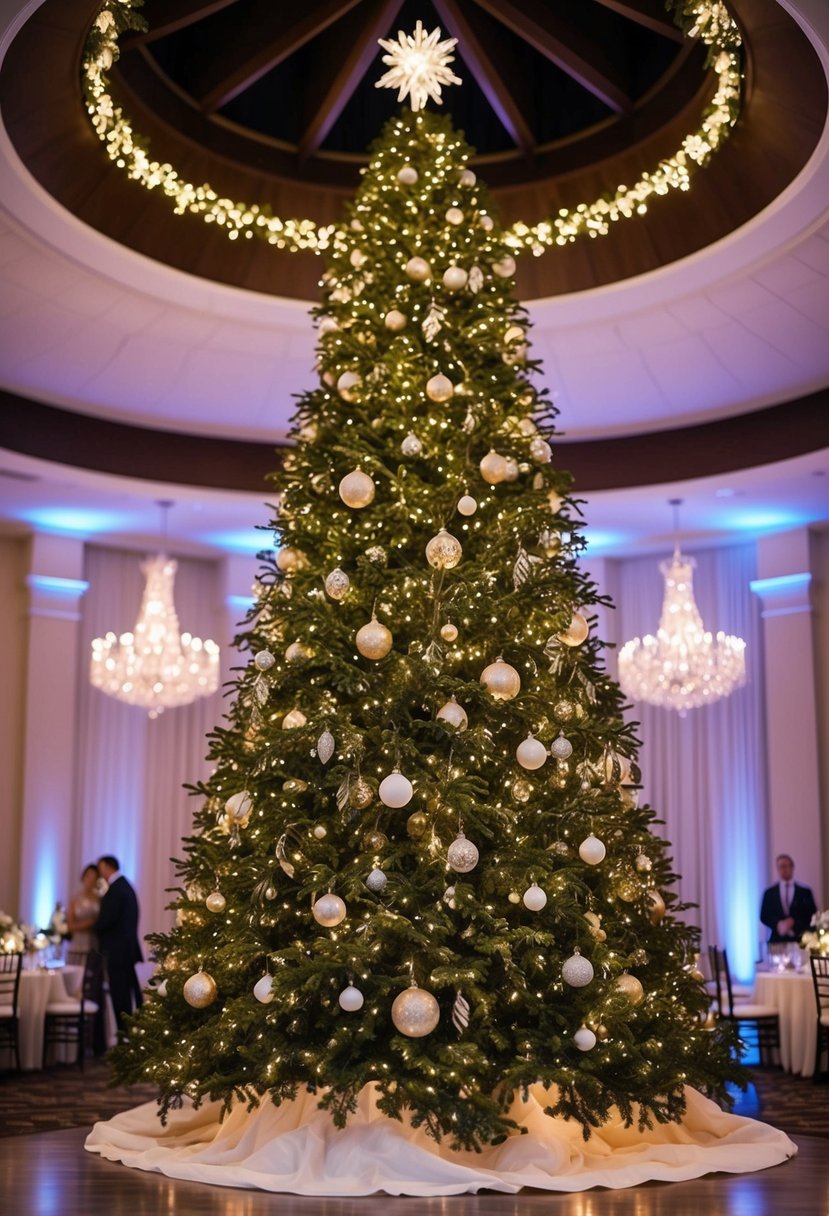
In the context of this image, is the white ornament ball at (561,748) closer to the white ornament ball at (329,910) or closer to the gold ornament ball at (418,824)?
the gold ornament ball at (418,824)

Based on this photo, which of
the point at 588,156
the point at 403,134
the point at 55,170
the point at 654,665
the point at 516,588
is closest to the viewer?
the point at 516,588

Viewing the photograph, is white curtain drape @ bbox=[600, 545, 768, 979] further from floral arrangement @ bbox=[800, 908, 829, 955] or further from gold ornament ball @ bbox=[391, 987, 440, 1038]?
gold ornament ball @ bbox=[391, 987, 440, 1038]

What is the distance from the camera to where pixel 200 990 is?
548 centimetres

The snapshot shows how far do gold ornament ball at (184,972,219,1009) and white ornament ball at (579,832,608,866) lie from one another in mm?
1617

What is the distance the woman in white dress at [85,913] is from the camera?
12.1m

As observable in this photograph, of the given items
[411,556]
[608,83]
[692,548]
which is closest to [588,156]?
[608,83]

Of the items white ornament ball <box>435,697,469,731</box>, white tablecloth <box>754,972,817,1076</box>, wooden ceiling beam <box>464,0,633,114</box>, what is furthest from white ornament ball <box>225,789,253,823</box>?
white tablecloth <box>754,972,817,1076</box>

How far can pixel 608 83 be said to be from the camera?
8.48 m

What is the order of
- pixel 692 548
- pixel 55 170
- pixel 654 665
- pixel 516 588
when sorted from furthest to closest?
pixel 692 548
pixel 654 665
pixel 55 170
pixel 516 588

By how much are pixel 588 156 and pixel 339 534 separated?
4410 mm

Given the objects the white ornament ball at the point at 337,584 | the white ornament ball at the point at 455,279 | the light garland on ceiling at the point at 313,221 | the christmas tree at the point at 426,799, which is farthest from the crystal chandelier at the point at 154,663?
the white ornament ball at the point at 337,584

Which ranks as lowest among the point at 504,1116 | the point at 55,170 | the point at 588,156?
the point at 504,1116

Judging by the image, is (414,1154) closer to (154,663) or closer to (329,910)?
(329,910)

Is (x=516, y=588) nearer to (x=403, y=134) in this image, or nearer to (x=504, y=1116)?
(x=504, y=1116)
